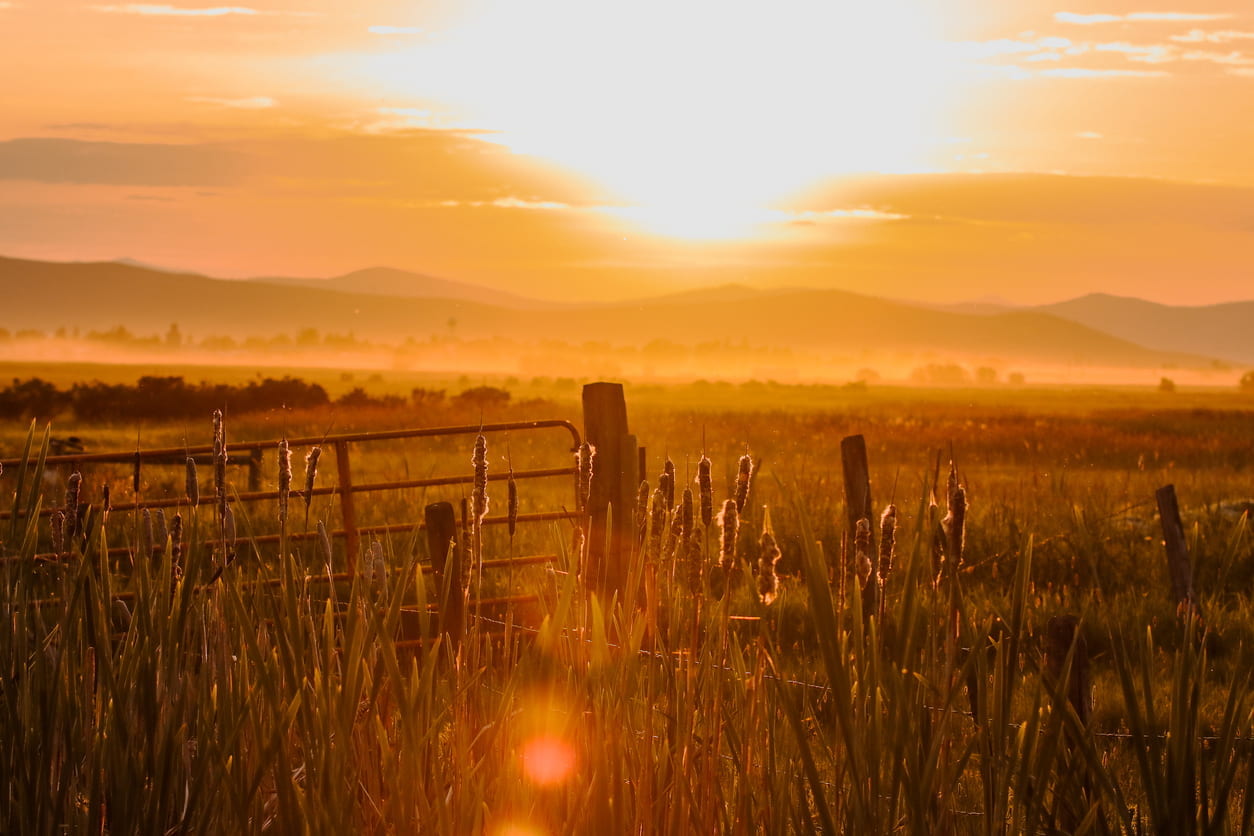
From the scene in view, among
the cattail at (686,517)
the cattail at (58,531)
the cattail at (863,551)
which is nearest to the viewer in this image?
the cattail at (863,551)

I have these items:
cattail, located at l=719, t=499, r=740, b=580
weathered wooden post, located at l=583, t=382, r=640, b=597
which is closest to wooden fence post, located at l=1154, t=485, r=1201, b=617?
weathered wooden post, located at l=583, t=382, r=640, b=597

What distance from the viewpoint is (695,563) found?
273 cm

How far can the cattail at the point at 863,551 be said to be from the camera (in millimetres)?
2674

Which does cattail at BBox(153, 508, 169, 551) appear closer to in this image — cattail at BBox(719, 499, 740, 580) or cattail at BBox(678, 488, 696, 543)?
cattail at BBox(678, 488, 696, 543)

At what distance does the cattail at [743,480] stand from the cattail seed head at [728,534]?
0.11ft

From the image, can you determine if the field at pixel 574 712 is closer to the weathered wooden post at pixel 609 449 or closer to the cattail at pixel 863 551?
the cattail at pixel 863 551

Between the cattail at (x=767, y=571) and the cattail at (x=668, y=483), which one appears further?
the cattail at (x=668, y=483)

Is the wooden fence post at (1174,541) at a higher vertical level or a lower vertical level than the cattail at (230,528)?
lower

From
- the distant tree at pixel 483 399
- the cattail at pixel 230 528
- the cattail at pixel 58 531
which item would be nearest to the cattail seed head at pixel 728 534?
the cattail at pixel 230 528

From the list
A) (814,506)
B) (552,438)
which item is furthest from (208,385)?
(814,506)

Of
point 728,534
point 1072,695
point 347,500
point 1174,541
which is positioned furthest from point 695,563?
point 1174,541

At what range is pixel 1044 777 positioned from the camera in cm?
243

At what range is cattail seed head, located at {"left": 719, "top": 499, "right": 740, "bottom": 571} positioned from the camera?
2568 millimetres

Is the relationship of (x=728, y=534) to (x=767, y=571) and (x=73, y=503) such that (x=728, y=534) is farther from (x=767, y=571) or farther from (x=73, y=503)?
(x=73, y=503)
